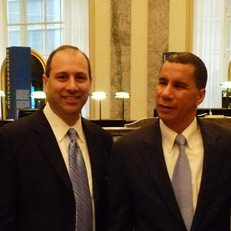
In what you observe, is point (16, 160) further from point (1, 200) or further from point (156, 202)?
point (156, 202)

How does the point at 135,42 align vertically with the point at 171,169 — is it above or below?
above

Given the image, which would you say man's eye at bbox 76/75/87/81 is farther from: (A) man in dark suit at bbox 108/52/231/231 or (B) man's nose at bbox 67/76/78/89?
(A) man in dark suit at bbox 108/52/231/231

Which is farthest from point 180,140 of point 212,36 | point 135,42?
point 212,36

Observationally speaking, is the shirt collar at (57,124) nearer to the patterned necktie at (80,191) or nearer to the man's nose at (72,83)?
the patterned necktie at (80,191)

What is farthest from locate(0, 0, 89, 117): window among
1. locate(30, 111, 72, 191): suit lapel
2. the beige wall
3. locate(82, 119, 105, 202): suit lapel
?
locate(30, 111, 72, 191): suit lapel


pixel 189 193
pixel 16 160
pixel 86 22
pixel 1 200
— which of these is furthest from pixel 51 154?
pixel 86 22

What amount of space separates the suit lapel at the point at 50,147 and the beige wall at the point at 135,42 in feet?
28.6

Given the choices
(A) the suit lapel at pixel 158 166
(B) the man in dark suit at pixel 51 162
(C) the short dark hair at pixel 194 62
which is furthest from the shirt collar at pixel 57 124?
(C) the short dark hair at pixel 194 62

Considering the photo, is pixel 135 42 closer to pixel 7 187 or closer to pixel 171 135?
pixel 171 135

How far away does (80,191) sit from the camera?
2.27m

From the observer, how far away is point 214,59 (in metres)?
11.0

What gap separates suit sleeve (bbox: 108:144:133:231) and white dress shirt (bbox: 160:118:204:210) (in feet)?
0.79

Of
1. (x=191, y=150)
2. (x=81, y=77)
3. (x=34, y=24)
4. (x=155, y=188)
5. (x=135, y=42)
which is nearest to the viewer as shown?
(x=155, y=188)

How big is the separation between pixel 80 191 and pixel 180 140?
23.1 inches
